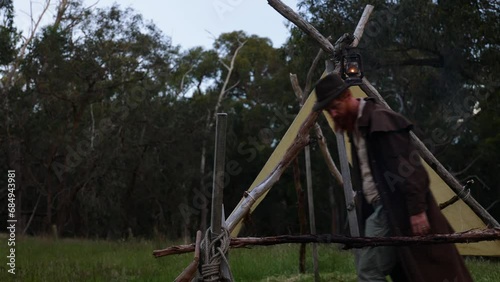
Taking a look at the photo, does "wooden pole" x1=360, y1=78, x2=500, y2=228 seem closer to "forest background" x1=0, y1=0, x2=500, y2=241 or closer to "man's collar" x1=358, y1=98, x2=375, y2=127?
"man's collar" x1=358, y1=98, x2=375, y2=127

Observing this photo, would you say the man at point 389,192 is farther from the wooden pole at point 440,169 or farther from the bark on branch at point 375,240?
the wooden pole at point 440,169

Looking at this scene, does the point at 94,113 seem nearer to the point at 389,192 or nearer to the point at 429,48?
the point at 429,48

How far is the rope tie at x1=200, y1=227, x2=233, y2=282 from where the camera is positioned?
3.72 metres

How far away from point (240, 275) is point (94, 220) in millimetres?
21872

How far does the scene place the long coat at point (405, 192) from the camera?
3.54m

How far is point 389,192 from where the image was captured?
3682mm

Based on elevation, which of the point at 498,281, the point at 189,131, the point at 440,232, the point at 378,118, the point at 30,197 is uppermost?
the point at 189,131

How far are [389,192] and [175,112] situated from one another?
2452 cm

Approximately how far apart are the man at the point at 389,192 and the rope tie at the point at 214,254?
773 mm

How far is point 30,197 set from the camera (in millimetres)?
29500

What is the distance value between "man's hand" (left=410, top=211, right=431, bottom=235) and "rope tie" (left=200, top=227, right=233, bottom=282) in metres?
1.02

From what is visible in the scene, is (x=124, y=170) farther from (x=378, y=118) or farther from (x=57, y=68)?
(x=378, y=118)

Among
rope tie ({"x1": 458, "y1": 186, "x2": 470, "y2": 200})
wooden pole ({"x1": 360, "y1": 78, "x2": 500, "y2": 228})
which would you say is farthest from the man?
rope tie ({"x1": 458, "y1": 186, "x2": 470, "y2": 200})

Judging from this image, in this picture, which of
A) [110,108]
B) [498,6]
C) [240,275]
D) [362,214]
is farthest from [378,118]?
[110,108]
